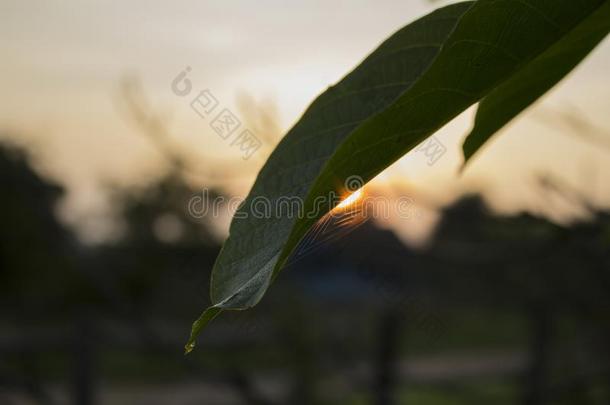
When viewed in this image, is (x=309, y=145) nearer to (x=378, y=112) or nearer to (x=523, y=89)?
(x=378, y=112)

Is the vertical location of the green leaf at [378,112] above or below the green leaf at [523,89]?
above

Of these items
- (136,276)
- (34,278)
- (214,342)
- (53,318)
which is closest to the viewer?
(214,342)

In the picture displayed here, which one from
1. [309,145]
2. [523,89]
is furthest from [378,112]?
[523,89]

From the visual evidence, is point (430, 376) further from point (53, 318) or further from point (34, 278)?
point (34, 278)

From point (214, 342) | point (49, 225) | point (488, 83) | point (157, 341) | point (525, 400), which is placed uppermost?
point (488, 83)

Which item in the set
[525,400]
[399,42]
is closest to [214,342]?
[525,400]
